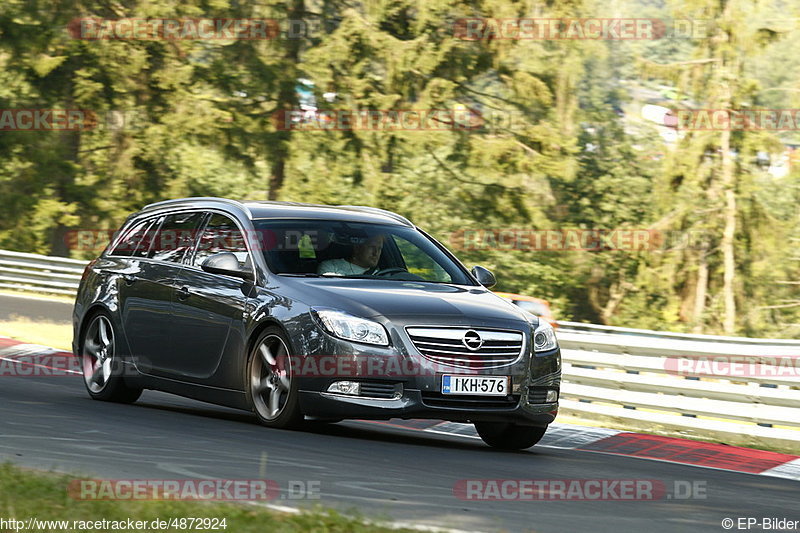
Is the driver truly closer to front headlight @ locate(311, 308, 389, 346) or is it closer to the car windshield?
the car windshield

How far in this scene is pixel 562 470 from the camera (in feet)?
28.3

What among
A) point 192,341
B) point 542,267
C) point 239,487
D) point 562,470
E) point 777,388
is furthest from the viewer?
point 542,267

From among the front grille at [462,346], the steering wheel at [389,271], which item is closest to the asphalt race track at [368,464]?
the front grille at [462,346]

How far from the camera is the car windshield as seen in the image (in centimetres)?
968

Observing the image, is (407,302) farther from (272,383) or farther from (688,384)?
(688,384)

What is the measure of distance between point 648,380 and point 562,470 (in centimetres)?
453

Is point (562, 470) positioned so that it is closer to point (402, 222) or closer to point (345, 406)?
point (345, 406)

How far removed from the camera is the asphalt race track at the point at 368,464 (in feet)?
20.8

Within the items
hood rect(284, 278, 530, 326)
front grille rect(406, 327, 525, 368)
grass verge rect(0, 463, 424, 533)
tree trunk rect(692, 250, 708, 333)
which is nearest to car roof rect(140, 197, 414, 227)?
hood rect(284, 278, 530, 326)

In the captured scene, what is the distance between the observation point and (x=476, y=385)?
8.94m

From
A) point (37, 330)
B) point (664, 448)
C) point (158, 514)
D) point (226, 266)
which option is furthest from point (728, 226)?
point (158, 514)

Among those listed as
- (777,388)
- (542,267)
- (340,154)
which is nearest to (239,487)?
(777,388)

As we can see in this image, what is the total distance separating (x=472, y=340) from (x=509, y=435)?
1.38 metres

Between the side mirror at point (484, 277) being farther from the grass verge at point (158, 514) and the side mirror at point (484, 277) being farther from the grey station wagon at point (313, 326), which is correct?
the grass verge at point (158, 514)
